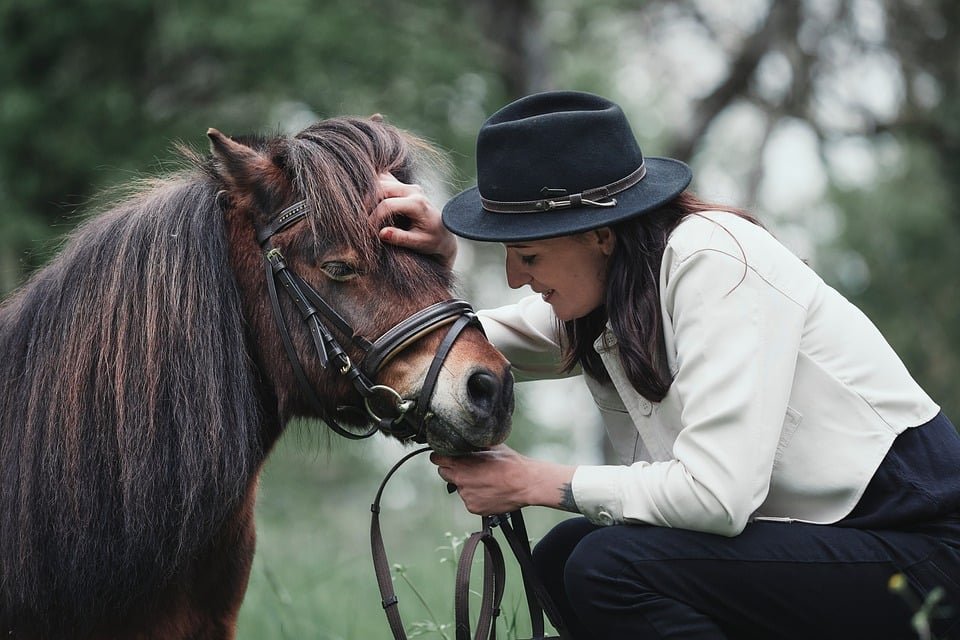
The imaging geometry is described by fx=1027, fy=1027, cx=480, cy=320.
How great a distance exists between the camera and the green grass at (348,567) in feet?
13.6

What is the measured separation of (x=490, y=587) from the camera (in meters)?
2.91

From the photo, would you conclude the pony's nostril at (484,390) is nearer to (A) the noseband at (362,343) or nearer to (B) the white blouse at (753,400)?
(A) the noseband at (362,343)

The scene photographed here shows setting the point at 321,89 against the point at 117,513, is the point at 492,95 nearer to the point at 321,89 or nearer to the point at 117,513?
the point at 321,89

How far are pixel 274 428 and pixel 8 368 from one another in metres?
0.79

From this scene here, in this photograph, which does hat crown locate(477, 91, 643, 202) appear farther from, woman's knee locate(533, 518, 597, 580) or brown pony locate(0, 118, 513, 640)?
woman's knee locate(533, 518, 597, 580)

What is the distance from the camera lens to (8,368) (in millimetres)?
3029

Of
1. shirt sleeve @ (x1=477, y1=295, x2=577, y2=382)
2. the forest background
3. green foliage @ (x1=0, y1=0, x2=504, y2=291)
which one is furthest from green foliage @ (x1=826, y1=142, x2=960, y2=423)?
shirt sleeve @ (x1=477, y1=295, x2=577, y2=382)

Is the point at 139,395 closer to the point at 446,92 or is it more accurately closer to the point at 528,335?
the point at 528,335

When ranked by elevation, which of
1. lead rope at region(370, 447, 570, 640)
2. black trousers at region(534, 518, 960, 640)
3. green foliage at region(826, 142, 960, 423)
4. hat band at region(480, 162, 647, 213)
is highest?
hat band at region(480, 162, 647, 213)

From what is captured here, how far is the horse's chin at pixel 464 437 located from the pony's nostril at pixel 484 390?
59 mm

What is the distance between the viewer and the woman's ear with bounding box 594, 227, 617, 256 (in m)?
2.80

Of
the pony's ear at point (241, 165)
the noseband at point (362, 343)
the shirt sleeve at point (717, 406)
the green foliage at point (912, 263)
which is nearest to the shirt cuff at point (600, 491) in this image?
the shirt sleeve at point (717, 406)

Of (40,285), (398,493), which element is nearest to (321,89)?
(398,493)

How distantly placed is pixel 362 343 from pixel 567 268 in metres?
0.60
